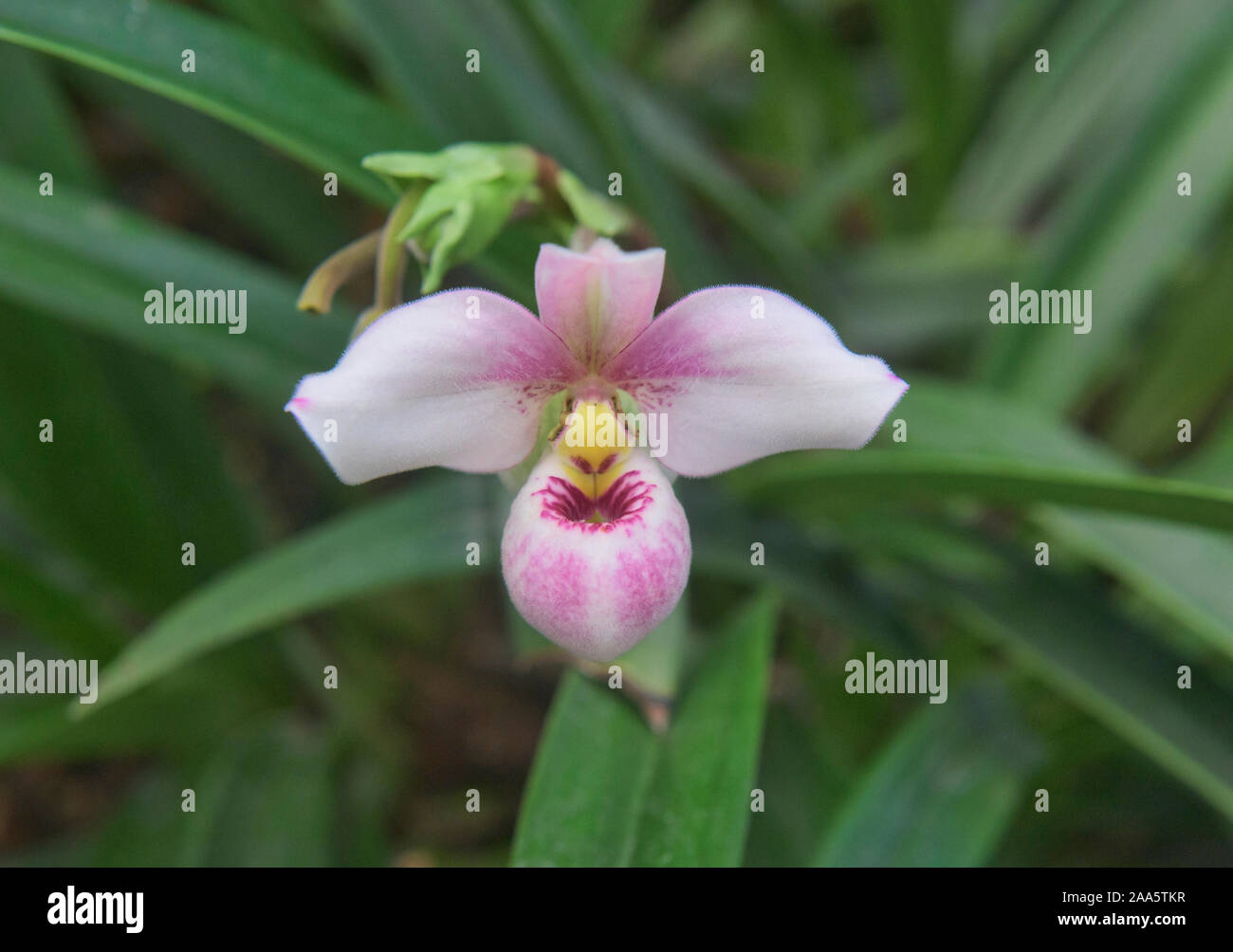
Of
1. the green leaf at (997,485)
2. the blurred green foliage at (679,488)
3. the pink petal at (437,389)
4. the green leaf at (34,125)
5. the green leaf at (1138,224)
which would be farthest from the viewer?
the green leaf at (1138,224)

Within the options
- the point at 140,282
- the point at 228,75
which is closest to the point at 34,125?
the point at 140,282

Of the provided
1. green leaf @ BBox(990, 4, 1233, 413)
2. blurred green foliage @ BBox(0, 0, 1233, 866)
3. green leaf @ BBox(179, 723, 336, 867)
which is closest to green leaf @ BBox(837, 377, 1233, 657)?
blurred green foliage @ BBox(0, 0, 1233, 866)

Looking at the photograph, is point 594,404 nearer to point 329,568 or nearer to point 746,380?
point 746,380

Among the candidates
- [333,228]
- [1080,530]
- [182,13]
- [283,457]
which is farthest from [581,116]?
[283,457]

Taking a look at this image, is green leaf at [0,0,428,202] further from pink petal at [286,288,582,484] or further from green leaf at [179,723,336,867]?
green leaf at [179,723,336,867]

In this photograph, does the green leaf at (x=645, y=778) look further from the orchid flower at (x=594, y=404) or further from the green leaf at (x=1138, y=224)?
the green leaf at (x=1138, y=224)

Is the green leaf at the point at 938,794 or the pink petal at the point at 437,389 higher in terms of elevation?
the pink petal at the point at 437,389

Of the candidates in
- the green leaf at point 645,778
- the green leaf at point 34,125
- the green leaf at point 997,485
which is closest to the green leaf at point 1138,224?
the green leaf at point 997,485
